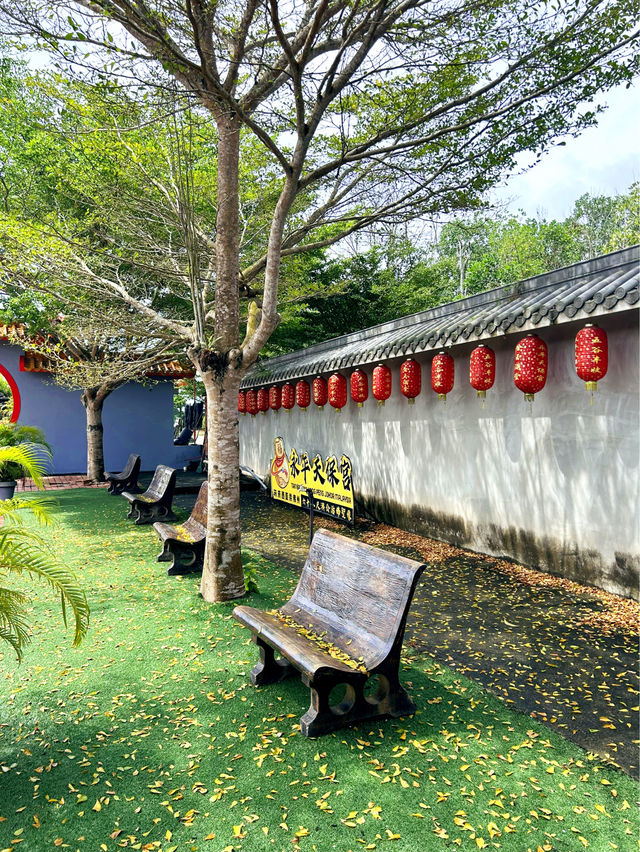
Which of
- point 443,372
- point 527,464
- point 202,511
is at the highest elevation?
point 443,372

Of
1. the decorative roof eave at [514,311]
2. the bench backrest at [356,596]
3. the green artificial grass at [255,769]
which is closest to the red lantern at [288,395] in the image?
the decorative roof eave at [514,311]

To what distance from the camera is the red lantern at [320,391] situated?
1063 centimetres

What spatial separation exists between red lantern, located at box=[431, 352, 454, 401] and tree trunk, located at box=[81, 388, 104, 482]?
10.2 metres

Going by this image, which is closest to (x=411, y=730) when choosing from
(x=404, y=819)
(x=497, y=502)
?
(x=404, y=819)

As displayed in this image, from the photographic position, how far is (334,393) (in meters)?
9.61

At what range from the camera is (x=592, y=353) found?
198 inches

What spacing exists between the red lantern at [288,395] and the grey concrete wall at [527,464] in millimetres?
2430

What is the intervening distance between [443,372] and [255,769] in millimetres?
5212

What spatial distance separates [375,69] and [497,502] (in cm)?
527

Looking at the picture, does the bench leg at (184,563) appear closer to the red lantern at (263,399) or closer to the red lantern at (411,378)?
the red lantern at (411,378)

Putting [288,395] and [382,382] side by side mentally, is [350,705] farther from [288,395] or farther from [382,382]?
[288,395]

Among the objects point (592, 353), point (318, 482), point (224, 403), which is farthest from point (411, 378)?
point (224, 403)

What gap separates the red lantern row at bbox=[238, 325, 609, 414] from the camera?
506cm

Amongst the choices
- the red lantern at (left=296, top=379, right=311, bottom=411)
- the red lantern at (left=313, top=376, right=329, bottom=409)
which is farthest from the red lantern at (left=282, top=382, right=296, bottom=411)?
the red lantern at (left=313, top=376, right=329, bottom=409)
